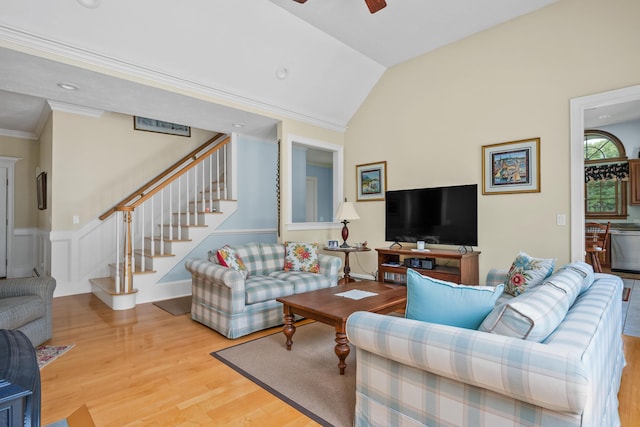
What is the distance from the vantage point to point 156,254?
15.4 feet

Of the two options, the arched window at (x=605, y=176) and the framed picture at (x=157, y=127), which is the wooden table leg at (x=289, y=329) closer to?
the framed picture at (x=157, y=127)

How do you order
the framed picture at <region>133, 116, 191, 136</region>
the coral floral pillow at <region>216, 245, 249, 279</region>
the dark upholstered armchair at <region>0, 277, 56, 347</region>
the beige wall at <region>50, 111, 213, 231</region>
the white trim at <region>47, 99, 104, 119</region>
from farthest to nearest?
the framed picture at <region>133, 116, 191, 136</region>, the beige wall at <region>50, 111, 213, 231</region>, the white trim at <region>47, 99, 104, 119</region>, the coral floral pillow at <region>216, 245, 249, 279</region>, the dark upholstered armchair at <region>0, 277, 56, 347</region>

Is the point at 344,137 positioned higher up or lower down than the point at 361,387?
higher up

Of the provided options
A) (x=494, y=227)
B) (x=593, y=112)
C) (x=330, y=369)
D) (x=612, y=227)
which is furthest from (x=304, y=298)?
(x=612, y=227)

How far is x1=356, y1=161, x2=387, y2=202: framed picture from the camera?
5.22 meters

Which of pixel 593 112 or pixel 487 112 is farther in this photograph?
pixel 593 112

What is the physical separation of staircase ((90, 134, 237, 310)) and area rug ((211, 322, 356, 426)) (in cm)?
214

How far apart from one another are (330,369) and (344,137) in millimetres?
4149

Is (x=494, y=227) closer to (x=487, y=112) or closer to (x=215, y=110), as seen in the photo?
(x=487, y=112)

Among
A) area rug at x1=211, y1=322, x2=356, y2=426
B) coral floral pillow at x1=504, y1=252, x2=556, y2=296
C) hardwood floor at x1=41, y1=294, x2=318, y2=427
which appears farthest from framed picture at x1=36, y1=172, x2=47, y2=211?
coral floral pillow at x1=504, y1=252, x2=556, y2=296

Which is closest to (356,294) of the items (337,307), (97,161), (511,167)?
(337,307)

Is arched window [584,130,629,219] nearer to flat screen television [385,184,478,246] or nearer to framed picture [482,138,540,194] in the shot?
framed picture [482,138,540,194]

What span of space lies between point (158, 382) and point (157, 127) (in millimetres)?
4593

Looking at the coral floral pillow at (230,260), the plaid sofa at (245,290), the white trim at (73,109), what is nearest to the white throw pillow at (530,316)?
the plaid sofa at (245,290)
